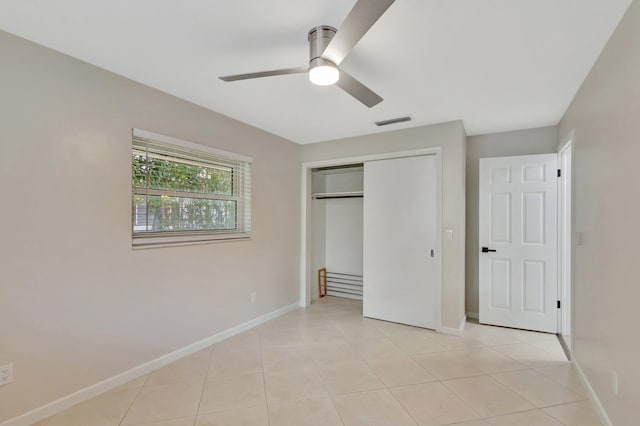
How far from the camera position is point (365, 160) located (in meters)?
4.05

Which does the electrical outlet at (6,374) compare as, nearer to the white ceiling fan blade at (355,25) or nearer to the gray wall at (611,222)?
the white ceiling fan blade at (355,25)

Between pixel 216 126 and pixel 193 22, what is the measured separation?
153 cm

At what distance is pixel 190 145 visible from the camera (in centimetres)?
293

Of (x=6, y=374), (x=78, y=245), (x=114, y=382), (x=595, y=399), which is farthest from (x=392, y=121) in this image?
(x=6, y=374)

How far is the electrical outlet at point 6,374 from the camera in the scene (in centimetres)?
A: 183

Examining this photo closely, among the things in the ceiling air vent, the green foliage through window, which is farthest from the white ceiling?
the green foliage through window

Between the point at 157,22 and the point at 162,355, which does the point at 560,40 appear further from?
the point at 162,355

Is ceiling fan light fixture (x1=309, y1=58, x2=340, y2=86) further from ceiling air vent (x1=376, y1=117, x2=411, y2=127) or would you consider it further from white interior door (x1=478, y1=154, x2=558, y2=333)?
white interior door (x1=478, y1=154, x2=558, y2=333)

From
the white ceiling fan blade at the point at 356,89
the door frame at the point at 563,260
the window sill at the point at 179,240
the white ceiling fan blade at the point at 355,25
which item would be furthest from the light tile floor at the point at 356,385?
the white ceiling fan blade at the point at 355,25

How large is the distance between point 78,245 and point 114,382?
3.58 ft

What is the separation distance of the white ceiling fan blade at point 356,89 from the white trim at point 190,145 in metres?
1.67

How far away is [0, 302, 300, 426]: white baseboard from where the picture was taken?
1.93 metres

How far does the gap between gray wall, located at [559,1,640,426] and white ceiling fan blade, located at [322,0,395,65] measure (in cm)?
135

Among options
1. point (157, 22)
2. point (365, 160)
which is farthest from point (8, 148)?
point (365, 160)
